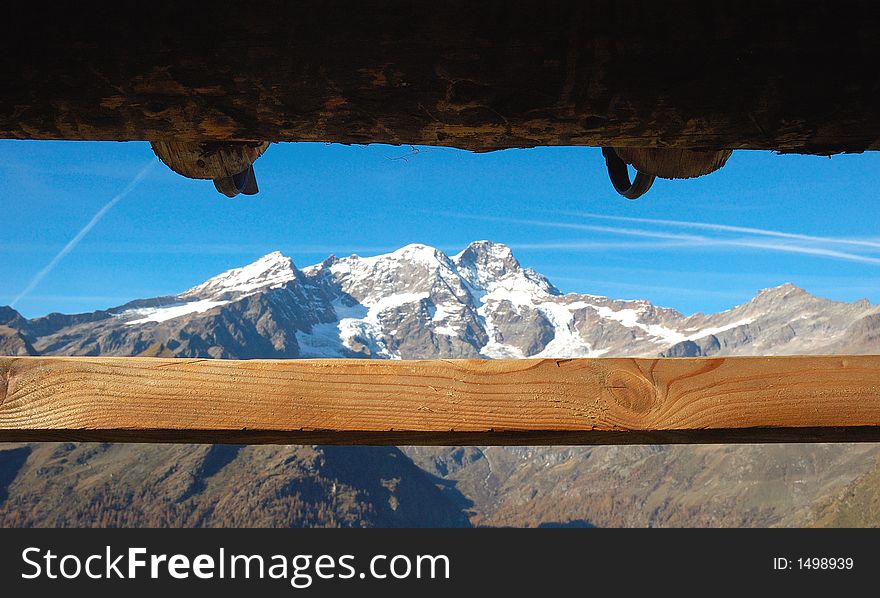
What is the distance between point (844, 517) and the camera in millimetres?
92812

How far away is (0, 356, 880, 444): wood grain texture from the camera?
1438 millimetres

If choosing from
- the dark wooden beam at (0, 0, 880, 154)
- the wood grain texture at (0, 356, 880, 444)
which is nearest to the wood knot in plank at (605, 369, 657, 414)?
the wood grain texture at (0, 356, 880, 444)

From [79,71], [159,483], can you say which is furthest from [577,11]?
[159,483]

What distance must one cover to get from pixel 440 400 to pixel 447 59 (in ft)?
2.33

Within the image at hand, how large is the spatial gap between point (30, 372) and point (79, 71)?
663mm

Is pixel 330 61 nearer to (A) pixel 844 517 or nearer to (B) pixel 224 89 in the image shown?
(B) pixel 224 89

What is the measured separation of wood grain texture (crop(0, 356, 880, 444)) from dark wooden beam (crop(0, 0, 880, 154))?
542mm

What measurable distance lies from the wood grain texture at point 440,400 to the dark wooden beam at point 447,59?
54 cm

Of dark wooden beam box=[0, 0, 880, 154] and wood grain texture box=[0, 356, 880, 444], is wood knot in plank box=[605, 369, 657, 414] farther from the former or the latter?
dark wooden beam box=[0, 0, 880, 154]

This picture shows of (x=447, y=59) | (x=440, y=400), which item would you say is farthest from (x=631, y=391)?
(x=447, y=59)

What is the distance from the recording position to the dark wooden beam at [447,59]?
52.0 inches

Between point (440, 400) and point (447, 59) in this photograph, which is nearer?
point (447, 59)

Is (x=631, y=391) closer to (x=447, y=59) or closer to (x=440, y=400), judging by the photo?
(x=440, y=400)

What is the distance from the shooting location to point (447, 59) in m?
1.33
